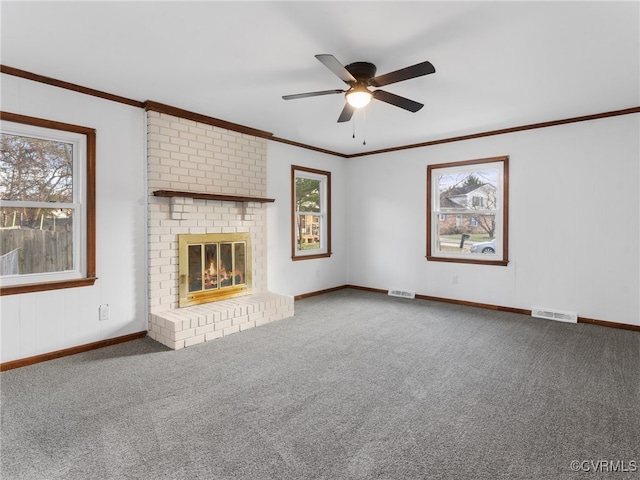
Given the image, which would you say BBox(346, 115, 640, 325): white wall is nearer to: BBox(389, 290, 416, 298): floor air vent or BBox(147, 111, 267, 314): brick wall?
BBox(389, 290, 416, 298): floor air vent

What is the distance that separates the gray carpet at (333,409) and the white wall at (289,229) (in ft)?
5.70

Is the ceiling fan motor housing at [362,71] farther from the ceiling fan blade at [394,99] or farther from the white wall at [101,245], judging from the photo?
the white wall at [101,245]

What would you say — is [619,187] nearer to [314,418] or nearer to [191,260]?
[314,418]

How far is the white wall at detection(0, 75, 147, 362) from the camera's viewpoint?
306cm

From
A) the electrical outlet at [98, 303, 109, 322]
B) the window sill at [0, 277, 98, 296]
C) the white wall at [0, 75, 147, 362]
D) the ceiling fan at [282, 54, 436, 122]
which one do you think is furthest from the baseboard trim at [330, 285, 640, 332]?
the ceiling fan at [282, 54, 436, 122]

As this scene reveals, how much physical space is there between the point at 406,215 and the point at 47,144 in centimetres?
474

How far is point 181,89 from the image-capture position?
3455mm

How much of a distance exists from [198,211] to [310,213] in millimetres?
2240

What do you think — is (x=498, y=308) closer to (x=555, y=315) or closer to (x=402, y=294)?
(x=555, y=315)

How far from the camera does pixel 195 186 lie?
14.0 ft

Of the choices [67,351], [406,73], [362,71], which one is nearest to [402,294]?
[362,71]

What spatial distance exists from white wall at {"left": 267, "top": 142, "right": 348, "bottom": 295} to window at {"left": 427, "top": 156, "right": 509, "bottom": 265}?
165 centimetres

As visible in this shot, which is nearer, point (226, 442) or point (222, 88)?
point (226, 442)

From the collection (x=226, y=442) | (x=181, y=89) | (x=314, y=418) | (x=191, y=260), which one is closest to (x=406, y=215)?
(x=191, y=260)
